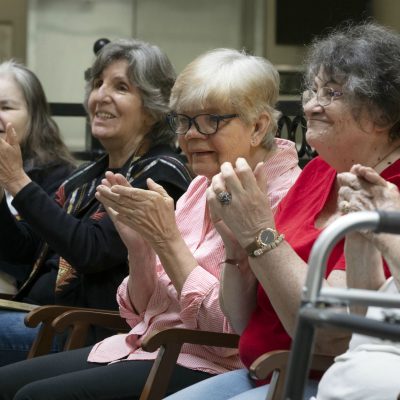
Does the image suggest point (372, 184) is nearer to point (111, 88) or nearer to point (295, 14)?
point (111, 88)

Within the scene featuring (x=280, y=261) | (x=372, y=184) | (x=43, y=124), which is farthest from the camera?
(x=43, y=124)

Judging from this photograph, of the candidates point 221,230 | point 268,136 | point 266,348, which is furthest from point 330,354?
point 268,136

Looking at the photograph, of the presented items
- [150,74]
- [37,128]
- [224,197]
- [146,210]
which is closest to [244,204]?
[224,197]

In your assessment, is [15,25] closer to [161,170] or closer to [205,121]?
[161,170]

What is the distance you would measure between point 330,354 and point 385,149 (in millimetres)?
552

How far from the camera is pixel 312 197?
3080 mm

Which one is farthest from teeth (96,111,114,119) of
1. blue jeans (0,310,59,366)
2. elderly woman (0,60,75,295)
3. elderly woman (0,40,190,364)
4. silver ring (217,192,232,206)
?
silver ring (217,192,232,206)

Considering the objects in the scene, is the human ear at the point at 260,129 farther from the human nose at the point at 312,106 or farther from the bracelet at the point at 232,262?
the bracelet at the point at 232,262

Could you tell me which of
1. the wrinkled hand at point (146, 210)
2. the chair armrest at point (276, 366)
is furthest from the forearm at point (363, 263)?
the wrinkled hand at point (146, 210)

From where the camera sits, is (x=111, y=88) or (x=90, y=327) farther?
(x=111, y=88)

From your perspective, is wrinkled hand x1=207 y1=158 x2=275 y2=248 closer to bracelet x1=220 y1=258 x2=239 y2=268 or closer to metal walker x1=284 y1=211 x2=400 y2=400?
bracelet x1=220 y1=258 x2=239 y2=268

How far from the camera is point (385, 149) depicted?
9.54 feet

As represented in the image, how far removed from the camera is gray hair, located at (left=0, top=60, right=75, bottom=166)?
477 cm

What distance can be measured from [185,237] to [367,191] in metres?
1.17
